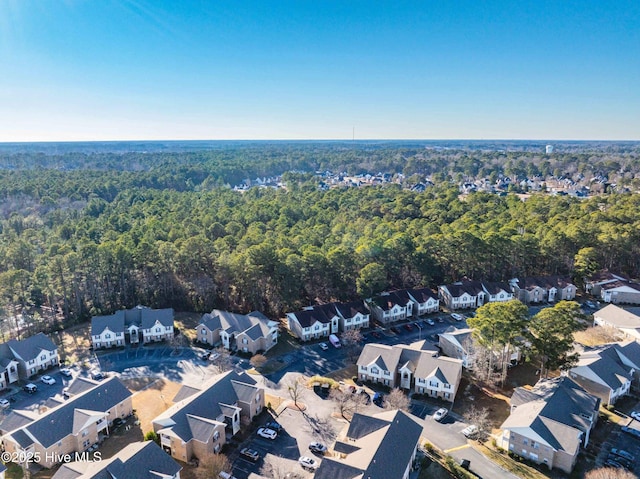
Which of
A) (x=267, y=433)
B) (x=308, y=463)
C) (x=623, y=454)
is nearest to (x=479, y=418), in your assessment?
(x=623, y=454)

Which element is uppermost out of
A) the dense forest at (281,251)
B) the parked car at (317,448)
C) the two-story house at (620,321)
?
the dense forest at (281,251)

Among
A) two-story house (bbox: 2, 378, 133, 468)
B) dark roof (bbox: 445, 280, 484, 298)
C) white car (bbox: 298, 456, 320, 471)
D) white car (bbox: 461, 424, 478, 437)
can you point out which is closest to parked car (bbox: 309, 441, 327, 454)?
white car (bbox: 298, 456, 320, 471)

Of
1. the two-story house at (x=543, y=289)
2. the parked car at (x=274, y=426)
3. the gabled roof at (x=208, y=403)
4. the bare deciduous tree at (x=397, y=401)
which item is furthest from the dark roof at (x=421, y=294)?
the parked car at (x=274, y=426)

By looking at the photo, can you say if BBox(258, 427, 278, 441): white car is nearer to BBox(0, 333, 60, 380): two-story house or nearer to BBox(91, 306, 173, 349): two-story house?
→ BBox(91, 306, 173, 349): two-story house

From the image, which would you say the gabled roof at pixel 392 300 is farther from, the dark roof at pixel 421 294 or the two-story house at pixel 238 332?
the two-story house at pixel 238 332

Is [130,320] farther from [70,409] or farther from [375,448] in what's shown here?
[375,448]

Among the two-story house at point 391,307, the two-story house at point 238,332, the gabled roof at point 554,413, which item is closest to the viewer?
the gabled roof at point 554,413

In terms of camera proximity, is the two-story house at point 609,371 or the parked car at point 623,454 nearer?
the parked car at point 623,454
